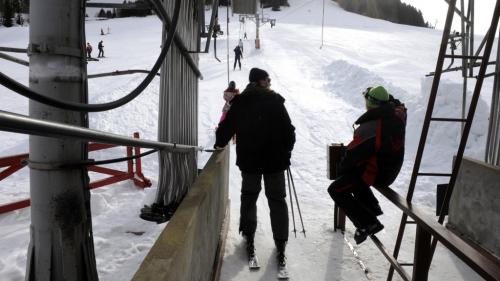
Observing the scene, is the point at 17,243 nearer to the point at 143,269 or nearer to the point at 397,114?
the point at 143,269

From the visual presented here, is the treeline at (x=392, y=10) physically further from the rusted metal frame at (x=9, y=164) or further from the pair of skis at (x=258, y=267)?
the pair of skis at (x=258, y=267)

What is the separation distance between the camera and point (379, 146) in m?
3.65

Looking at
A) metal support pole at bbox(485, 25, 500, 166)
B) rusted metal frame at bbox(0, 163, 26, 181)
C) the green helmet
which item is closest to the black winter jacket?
the green helmet

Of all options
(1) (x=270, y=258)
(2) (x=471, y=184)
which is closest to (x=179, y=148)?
(1) (x=270, y=258)

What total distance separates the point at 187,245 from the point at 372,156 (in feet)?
7.00

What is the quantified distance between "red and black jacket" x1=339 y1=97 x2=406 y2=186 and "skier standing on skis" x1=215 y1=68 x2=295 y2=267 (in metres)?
0.74

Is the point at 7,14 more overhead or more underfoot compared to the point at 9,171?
more overhead

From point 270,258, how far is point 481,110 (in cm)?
850

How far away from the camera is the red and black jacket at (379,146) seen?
366 centimetres

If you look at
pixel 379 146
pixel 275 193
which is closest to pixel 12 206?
pixel 275 193

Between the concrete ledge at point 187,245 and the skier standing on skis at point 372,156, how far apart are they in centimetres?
130

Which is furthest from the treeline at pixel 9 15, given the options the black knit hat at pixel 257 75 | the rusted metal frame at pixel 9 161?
the black knit hat at pixel 257 75

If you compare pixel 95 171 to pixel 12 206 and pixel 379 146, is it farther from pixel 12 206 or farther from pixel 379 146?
pixel 379 146

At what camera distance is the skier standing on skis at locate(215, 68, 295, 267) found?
4.10 metres
